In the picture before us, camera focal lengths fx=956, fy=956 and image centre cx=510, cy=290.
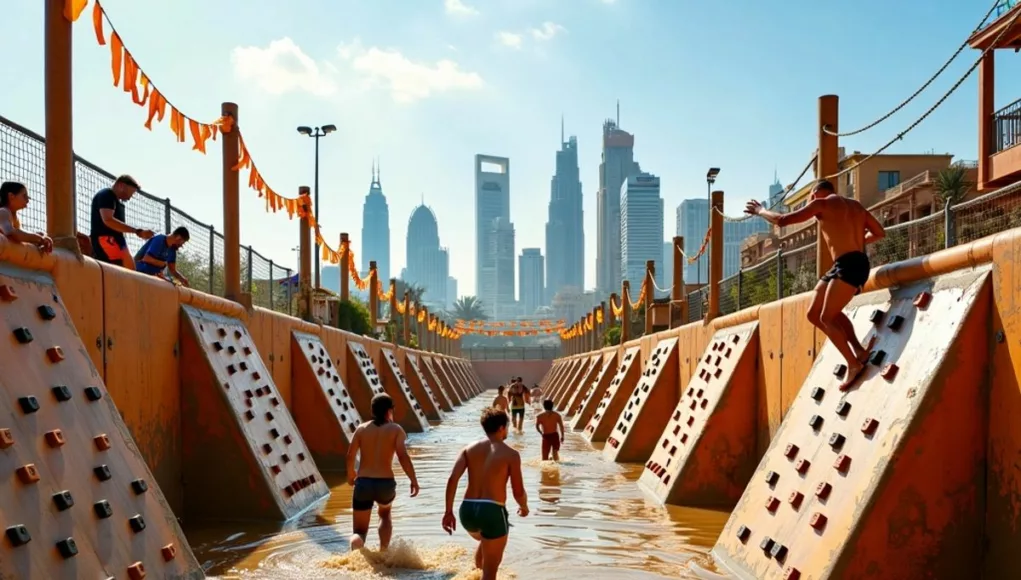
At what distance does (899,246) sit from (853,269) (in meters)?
3.55

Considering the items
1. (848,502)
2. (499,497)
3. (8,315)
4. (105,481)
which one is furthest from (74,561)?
(848,502)

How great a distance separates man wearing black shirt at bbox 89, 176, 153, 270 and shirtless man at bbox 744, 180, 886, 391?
17.3 ft

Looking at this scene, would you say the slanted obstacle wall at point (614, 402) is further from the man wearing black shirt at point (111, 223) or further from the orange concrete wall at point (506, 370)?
the orange concrete wall at point (506, 370)

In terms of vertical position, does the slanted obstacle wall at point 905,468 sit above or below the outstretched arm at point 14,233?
below

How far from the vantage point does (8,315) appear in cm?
507

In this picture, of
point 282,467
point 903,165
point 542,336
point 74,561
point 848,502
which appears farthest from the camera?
point 542,336

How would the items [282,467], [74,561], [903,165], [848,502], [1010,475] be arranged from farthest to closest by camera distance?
[903,165]
[282,467]
[848,502]
[1010,475]
[74,561]

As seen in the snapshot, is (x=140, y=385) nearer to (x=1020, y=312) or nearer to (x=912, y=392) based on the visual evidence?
(x=912, y=392)

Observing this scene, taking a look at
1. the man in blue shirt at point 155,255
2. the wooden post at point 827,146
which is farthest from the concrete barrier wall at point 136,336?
the wooden post at point 827,146

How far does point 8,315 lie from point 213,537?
10.2 feet

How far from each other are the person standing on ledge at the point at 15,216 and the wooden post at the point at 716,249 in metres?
9.23

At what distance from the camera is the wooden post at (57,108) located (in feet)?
21.0

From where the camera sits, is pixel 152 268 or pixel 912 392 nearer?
pixel 912 392

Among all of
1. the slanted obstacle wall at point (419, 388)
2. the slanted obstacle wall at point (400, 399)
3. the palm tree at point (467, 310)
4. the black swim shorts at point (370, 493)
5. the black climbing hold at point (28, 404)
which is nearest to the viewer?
the black climbing hold at point (28, 404)
